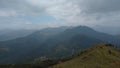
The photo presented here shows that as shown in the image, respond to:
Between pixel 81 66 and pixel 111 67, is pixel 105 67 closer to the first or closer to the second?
pixel 111 67

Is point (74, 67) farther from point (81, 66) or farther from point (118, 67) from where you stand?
point (118, 67)

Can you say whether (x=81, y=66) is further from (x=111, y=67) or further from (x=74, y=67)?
(x=111, y=67)

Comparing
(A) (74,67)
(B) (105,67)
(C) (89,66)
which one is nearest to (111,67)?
(B) (105,67)

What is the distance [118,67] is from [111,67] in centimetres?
669

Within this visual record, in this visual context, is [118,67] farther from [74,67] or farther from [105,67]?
[74,67]

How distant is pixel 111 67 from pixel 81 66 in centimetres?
2539

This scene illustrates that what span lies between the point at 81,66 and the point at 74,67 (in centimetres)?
611

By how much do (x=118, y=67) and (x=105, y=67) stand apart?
12.0m

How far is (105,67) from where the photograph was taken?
19688cm

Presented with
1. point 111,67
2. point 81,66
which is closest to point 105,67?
point 111,67

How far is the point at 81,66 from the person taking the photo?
199 meters

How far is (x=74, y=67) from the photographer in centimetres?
19850

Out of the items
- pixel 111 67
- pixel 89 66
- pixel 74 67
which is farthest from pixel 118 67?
pixel 74 67

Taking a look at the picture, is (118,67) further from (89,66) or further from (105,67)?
(89,66)
